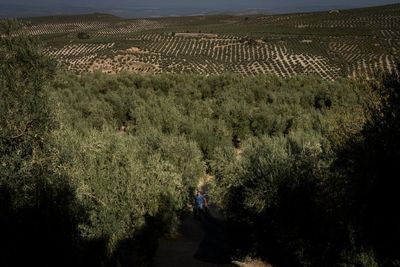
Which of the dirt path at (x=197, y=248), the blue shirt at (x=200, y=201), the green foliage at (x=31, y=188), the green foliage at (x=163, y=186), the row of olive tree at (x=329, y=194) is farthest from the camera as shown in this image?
the blue shirt at (x=200, y=201)

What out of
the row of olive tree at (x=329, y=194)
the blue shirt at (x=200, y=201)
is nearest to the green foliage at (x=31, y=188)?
the row of olive tree at (x=329, y=194)

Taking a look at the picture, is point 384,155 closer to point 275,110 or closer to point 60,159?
point 60,159

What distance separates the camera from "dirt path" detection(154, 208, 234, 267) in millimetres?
14969

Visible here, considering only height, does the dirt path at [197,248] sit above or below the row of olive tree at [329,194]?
→ below

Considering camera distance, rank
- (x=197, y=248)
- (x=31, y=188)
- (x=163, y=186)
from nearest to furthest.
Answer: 1. (x=31, y=188)
2. (x=163, y=186)
3. (x=197, y=248)

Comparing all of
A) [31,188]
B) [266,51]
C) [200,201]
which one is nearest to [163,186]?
[200,201]

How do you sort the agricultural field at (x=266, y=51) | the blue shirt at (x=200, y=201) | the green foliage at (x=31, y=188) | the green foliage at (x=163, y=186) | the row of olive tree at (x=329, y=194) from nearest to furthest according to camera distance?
the row of olive tree at (x=329, y=194) < the green foliage at (x=163, y=186) < the green foliage at (x=31, y=188) < the blue shirt at (x=200, y=201) < the agricultural field at (x=266, y=51)

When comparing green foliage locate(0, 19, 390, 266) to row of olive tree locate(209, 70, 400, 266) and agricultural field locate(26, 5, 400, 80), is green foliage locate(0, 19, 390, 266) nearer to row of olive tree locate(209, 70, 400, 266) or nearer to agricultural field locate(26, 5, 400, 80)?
Answer: row of olive tree locate(209, 70, 400, 266)

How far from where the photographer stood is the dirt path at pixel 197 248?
15.0 m

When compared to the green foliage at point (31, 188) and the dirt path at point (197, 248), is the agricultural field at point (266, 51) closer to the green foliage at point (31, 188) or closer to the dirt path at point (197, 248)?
the dirt path at point (197, 248)

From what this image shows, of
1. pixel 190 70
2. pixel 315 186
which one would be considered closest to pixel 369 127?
pixel 315 186

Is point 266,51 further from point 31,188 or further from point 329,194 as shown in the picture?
point 31,188

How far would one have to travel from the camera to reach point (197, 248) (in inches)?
634

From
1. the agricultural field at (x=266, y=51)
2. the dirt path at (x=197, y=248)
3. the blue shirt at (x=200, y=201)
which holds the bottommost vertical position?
the dirt path at (x=197, y=248)
